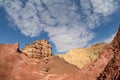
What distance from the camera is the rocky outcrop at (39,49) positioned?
139 m

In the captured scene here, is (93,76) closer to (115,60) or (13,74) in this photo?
(115,60)

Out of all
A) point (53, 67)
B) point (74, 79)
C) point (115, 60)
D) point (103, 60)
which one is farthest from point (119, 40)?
point (53, 67)

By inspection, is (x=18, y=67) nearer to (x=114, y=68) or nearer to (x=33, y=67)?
(x=33, y=67)

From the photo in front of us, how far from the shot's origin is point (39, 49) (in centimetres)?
14450

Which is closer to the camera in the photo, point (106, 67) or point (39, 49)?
point (106, 67)

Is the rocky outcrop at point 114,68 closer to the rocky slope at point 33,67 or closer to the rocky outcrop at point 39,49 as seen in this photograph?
the rocky slope at point 33,67

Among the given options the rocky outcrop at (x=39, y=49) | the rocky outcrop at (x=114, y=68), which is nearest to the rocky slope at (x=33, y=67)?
the rocky outcrop at (x=114, y=68)


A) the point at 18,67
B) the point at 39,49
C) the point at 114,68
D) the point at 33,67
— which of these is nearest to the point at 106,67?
the point at 114,68

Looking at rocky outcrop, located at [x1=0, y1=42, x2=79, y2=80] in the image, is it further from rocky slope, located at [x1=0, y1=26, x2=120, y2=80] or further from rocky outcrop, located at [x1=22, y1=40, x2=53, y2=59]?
rocky outcrop, located at [x1=22, y1=40, x2=53, y2=59]

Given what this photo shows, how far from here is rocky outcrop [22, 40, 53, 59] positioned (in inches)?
5485

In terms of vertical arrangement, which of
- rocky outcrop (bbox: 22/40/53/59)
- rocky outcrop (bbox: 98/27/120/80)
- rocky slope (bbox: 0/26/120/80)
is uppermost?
rocky outcrop (bbox: 22/40/53/59)

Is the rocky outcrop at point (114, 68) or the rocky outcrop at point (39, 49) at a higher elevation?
the rocky outcrop at point (39, 49)

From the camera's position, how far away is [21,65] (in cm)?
2011

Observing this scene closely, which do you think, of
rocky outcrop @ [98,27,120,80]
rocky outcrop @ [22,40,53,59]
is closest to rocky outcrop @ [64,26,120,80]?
A: rocky outcrop @ [98,27,120,80]
